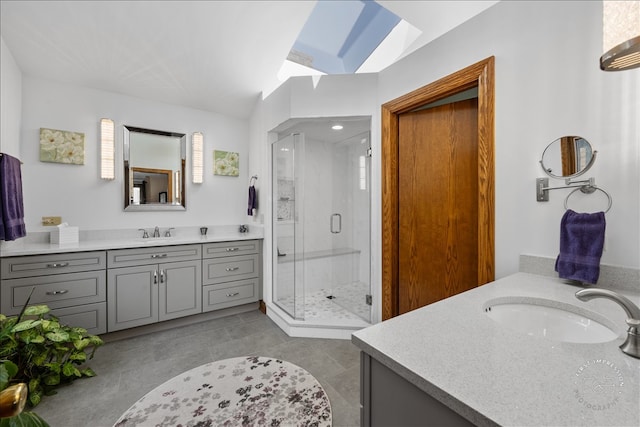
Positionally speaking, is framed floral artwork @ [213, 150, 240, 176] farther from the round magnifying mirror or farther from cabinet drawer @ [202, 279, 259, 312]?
the round magnifying mirror

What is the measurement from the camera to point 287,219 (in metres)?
3.06

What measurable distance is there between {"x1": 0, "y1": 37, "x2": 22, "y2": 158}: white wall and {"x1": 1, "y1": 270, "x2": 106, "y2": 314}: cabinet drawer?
1.10 m

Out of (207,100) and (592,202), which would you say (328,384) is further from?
(207,100)

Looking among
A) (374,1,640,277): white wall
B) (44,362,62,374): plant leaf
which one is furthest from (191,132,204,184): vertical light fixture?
(374,1,640,277): white wall

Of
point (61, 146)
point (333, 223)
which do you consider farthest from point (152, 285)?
point (333, 223)

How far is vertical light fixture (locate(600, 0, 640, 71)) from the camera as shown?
81 centimetres

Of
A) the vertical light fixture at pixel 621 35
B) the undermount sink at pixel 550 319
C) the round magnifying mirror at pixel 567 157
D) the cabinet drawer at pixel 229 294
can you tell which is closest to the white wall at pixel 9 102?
the cabinet drawer at pixel 229 294

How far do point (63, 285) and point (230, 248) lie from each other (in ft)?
4.68

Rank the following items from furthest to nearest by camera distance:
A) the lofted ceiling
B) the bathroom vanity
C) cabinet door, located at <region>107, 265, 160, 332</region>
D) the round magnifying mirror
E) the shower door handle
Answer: the shower door handle < cabinet door, located at <region>107, 265, 160, 332</region> < the bathroom vanity < the lofted ceiling < the round magnifying mirror

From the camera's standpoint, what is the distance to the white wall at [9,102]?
208 cm

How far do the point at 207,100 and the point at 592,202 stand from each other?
360 cm

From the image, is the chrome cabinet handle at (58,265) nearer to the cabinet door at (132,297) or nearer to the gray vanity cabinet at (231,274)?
the cabinet door at (132,297)

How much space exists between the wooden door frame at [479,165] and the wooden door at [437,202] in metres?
0.06

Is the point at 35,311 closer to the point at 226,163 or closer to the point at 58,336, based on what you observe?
the point at 58,336
